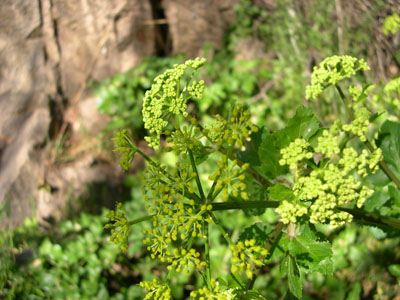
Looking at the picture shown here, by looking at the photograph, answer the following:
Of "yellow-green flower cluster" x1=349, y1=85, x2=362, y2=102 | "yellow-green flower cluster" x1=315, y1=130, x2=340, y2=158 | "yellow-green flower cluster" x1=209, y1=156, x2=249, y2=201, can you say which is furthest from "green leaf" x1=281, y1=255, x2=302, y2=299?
"yellow-green flower cluster" x1=349, y1=85, x2=362, y2=102

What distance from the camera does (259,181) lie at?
1839 mm

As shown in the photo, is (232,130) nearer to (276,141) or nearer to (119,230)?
(276,141)

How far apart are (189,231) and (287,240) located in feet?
1.43

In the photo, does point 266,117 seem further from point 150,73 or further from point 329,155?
point 329,155

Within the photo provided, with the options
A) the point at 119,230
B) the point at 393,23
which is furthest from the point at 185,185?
the point at 393,23

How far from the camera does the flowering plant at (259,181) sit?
4.73 ft

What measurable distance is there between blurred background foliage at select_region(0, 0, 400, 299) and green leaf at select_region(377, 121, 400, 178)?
0.53 m

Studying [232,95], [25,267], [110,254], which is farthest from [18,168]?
[232,95]

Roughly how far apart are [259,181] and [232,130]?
38 centimetres

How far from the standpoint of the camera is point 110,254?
368 cm

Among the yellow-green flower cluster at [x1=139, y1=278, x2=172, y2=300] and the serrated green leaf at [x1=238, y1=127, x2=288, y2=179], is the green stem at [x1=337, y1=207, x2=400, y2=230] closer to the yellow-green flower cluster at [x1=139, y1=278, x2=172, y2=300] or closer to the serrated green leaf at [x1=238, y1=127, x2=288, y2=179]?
the serrated green leaf at [x1=238, y1=127, x2=288, y2=179]

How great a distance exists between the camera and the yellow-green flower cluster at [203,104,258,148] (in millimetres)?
1526

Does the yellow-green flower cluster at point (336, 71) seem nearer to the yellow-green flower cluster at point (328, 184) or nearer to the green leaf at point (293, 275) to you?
the yellow-green flower cluster at point (328, 184)

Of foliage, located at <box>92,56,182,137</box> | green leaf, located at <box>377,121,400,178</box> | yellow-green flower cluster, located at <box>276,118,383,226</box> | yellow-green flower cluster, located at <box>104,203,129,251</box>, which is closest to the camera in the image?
yellow-green flower cluster, located at <box>276,118,383,226</box>
